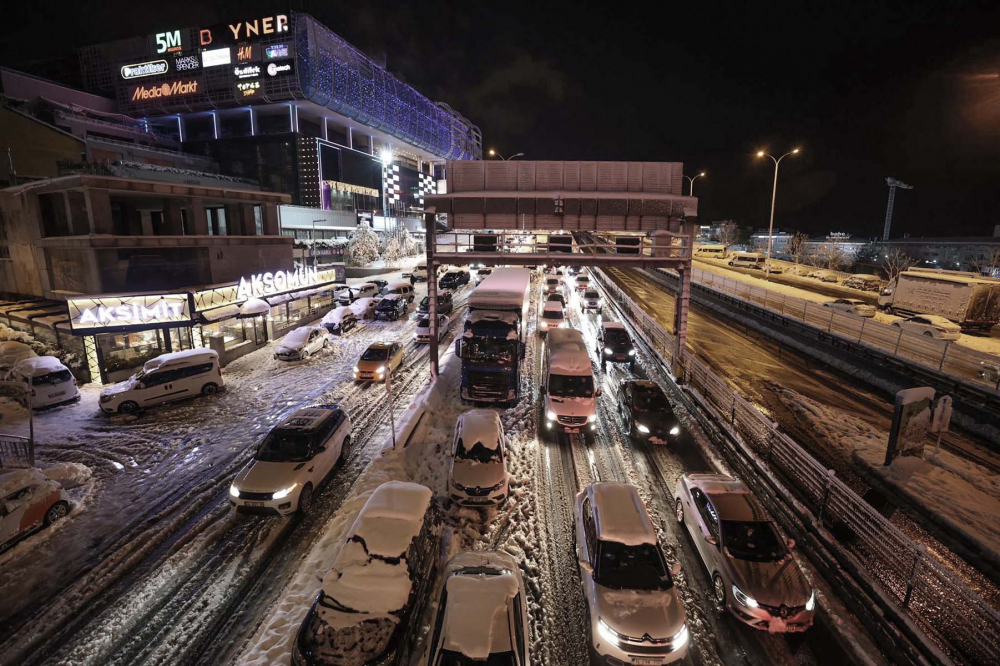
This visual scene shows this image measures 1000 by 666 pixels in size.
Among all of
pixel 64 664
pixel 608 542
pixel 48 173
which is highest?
pixel 48 173

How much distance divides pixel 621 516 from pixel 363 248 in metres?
61.4

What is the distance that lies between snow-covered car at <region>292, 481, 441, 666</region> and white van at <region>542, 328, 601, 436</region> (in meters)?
7.36

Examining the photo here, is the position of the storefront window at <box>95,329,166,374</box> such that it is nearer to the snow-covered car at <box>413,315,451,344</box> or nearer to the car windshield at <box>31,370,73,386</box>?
the car windshield at <box>31,370,73,386</box>

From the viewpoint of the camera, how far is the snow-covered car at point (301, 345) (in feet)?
76.8

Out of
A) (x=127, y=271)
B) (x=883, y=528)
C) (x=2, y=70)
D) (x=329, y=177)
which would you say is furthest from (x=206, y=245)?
(x=2, y=70)

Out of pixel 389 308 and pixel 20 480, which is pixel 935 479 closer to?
pixel 20 480

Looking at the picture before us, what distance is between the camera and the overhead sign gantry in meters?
18.9

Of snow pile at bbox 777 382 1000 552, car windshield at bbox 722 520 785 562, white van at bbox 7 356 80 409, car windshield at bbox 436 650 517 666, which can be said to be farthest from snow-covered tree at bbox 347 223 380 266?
car windshield at bbox 436 650 517 666

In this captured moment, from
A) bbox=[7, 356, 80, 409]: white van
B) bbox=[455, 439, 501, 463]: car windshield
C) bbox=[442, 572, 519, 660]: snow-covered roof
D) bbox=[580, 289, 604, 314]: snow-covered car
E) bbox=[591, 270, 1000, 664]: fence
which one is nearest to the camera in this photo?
bbox=[442, 572, 519, 660]: snow-covered roof

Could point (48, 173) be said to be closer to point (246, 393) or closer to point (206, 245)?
point (206, 245)

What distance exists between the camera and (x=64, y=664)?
731 cm

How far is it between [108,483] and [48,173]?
47.1 meters

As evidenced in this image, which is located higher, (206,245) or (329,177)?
(329,177)

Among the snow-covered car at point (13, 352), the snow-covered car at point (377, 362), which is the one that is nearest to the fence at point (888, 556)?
the snow-covered car at point (377, 362)
